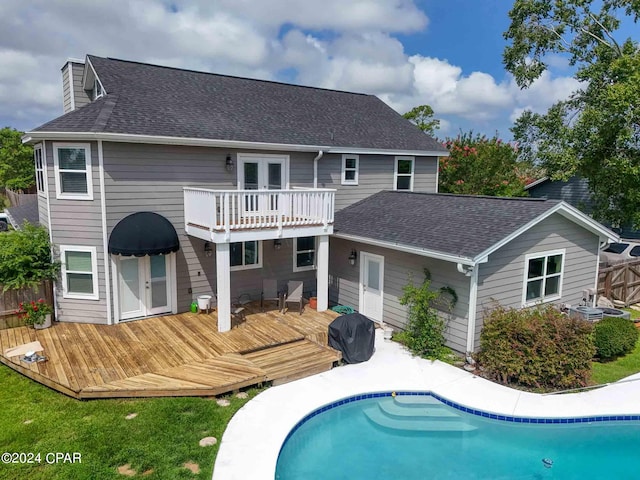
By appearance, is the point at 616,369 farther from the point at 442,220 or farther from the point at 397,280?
the point at 397,280

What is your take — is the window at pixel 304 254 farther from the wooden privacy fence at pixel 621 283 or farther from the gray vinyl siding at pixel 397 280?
the wooden privacy fence at pixel 621 283

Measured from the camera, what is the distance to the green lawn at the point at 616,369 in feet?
34.8

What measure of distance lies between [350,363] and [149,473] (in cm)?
567

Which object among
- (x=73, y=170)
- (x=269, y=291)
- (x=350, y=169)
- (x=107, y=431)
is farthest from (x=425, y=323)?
(x=73, y=170)

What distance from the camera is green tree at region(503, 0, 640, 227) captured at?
16781 millimetres

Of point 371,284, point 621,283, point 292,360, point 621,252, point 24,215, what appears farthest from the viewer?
point 621,252

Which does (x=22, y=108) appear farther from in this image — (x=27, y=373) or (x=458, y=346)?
A: (x=458, y=346)

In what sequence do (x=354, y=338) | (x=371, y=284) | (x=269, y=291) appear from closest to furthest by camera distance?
(x=354, y=338)
(x=371, y=284)
(x=269, y=291)

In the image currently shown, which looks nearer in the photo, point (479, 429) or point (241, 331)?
point (479, 429)

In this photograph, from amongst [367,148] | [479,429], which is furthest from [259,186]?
[479,429]

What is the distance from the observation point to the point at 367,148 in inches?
673

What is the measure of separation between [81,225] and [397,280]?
9.57 meters

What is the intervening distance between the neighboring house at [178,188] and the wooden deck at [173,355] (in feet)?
3.14

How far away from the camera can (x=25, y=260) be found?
11914 mm
